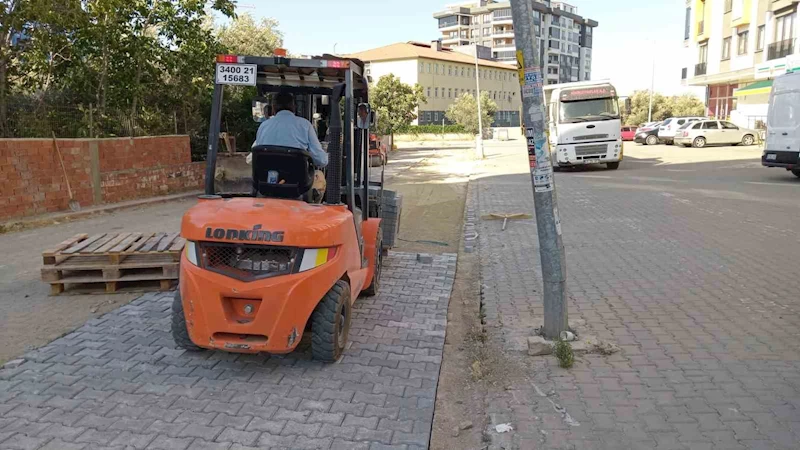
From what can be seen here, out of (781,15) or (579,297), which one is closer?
(579,297)

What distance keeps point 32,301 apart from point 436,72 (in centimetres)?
8245

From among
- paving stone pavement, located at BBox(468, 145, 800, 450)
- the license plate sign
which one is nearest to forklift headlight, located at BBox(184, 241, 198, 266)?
the license plate sign

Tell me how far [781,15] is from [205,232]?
43841 millimetres

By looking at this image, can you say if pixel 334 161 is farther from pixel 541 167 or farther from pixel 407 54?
pixel 407 54

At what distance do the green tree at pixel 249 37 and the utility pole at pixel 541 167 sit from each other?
2032 centimetres

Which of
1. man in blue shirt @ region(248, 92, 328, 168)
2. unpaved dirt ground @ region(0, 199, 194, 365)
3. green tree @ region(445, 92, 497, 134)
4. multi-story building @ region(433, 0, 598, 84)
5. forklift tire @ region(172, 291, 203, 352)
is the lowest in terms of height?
unpaved dirt ground @ region(0, 199, 194, 365)

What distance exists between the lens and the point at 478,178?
73.5ft

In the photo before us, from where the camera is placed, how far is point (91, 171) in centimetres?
1336

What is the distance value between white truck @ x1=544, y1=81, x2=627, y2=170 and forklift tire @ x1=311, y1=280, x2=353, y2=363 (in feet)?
61.4

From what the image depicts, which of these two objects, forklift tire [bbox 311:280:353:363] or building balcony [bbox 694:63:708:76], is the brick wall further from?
building balcony [bbox 694:63:708:76]

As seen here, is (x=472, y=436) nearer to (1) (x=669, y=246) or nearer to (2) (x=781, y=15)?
(1) (x=669, y=246)

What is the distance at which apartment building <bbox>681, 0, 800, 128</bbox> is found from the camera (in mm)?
37281

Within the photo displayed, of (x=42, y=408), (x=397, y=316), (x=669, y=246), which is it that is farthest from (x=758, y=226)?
(x=42, y=408)

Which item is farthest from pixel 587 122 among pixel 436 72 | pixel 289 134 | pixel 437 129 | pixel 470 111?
pixel 436 72
